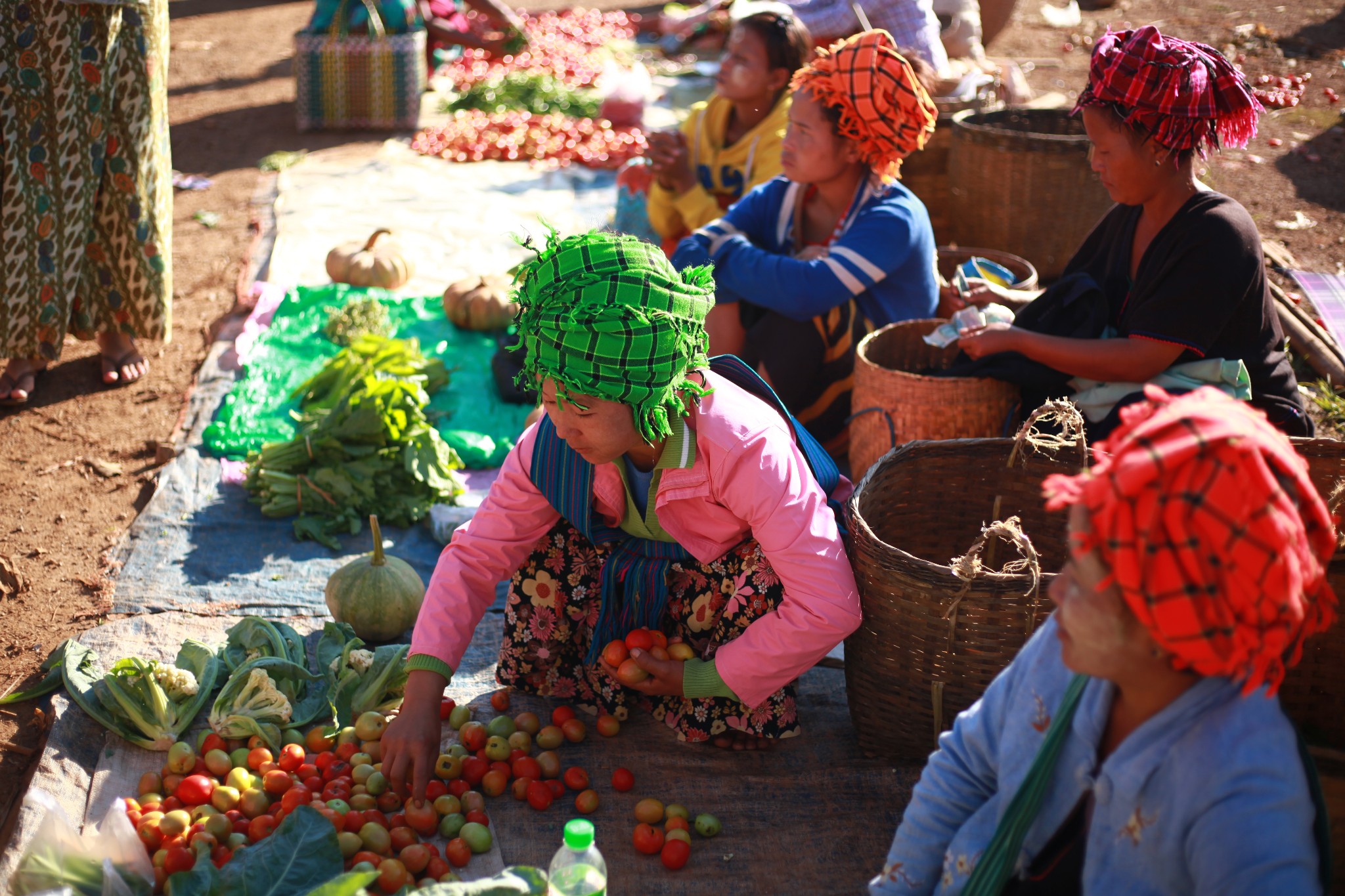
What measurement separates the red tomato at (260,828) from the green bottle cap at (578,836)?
740mm

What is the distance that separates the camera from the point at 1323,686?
8.06 feet

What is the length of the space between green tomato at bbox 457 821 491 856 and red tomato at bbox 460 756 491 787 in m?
0.19

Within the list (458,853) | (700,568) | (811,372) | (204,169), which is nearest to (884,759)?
(700,568)

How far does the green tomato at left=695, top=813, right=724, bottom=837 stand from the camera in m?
2.42

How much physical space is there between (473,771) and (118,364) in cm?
288

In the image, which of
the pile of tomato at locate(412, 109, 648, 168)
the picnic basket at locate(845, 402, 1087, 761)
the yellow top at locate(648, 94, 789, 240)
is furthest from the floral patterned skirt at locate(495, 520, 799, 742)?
the pile of tomato at locate(412, 109, 648, 168)

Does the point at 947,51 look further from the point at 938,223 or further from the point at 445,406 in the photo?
the point at 445,406

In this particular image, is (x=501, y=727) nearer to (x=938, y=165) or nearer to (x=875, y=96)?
(x=875, y=96)

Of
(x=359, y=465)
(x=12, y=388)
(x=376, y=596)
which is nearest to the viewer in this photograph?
(x=376, y=596)

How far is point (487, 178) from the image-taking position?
693 cm

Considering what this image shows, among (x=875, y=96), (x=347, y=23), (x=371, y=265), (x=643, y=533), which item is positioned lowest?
(x=371, y=265)

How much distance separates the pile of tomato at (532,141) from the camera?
23.7ft

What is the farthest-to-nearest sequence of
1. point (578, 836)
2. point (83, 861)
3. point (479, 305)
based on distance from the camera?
point (479, 305)
point (83, 861)
point (578, 836)

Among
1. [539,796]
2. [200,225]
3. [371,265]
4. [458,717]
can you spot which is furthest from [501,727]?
[200,225]
